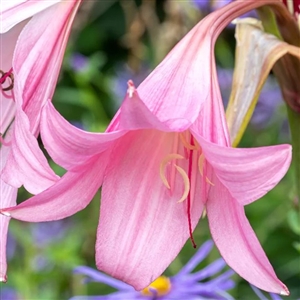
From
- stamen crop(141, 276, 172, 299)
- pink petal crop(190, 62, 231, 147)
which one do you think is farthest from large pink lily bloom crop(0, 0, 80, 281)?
stamen crop(141, 276, 172, 299)

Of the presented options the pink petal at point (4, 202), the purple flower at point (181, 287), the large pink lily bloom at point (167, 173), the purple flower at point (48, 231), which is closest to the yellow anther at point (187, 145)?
the large pink lily bloom at point (167, 173)

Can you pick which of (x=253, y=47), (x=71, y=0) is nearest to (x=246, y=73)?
(x=253, y=47)

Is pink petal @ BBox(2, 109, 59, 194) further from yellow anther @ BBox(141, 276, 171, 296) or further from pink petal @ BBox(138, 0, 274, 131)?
yellow anther @ BBox(141, 276, 171, 296)

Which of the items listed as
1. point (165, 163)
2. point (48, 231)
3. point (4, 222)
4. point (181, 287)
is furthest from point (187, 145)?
point (48, 231)

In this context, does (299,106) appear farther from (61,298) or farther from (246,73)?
(61,298)

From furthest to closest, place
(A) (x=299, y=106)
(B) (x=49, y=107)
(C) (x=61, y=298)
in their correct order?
(C) (x=61, y=298), (A) (x=299, y=106), (B) (x=49, y=107)

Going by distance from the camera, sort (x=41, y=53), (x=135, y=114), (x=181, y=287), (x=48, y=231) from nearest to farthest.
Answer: (x=135, y=114)
(x=41, y=53)
(x=181, y=287)
(x=48, y=231)

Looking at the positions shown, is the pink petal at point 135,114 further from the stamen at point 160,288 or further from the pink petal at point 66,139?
the stamen at point 160,288

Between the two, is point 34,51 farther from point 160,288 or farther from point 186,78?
point 160,288
